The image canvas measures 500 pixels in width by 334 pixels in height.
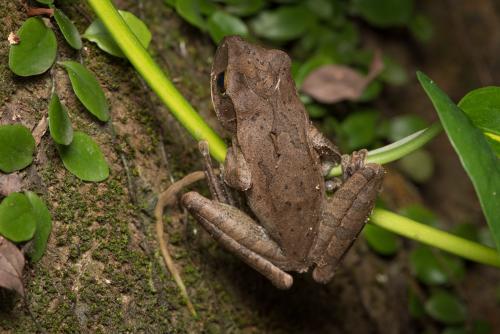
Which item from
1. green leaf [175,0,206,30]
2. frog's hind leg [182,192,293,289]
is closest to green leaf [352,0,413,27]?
green leaf [175,0,206,30]

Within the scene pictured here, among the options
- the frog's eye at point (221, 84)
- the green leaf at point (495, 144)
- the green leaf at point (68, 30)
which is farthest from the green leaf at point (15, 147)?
the green leaf at point (495, 144)

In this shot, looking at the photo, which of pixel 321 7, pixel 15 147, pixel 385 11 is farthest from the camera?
pixel 385 11

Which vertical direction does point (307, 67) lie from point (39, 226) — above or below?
below

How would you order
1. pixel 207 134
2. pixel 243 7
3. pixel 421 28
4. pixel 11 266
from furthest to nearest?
pixel 421 28, pixel 243 7, pixel 207 134, pixel 11 266

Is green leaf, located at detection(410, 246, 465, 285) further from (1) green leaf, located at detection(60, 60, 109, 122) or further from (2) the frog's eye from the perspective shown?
(1) green leaf, located at detection(60, 60, 109, 122)

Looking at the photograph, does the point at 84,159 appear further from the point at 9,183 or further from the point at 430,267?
the point at 430,267

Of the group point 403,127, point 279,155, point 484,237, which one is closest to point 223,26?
point 279,155

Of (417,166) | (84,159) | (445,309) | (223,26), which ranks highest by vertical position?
(84,159)

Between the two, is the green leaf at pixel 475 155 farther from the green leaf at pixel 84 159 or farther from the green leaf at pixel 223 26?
the green leaf at pixel 223 26
